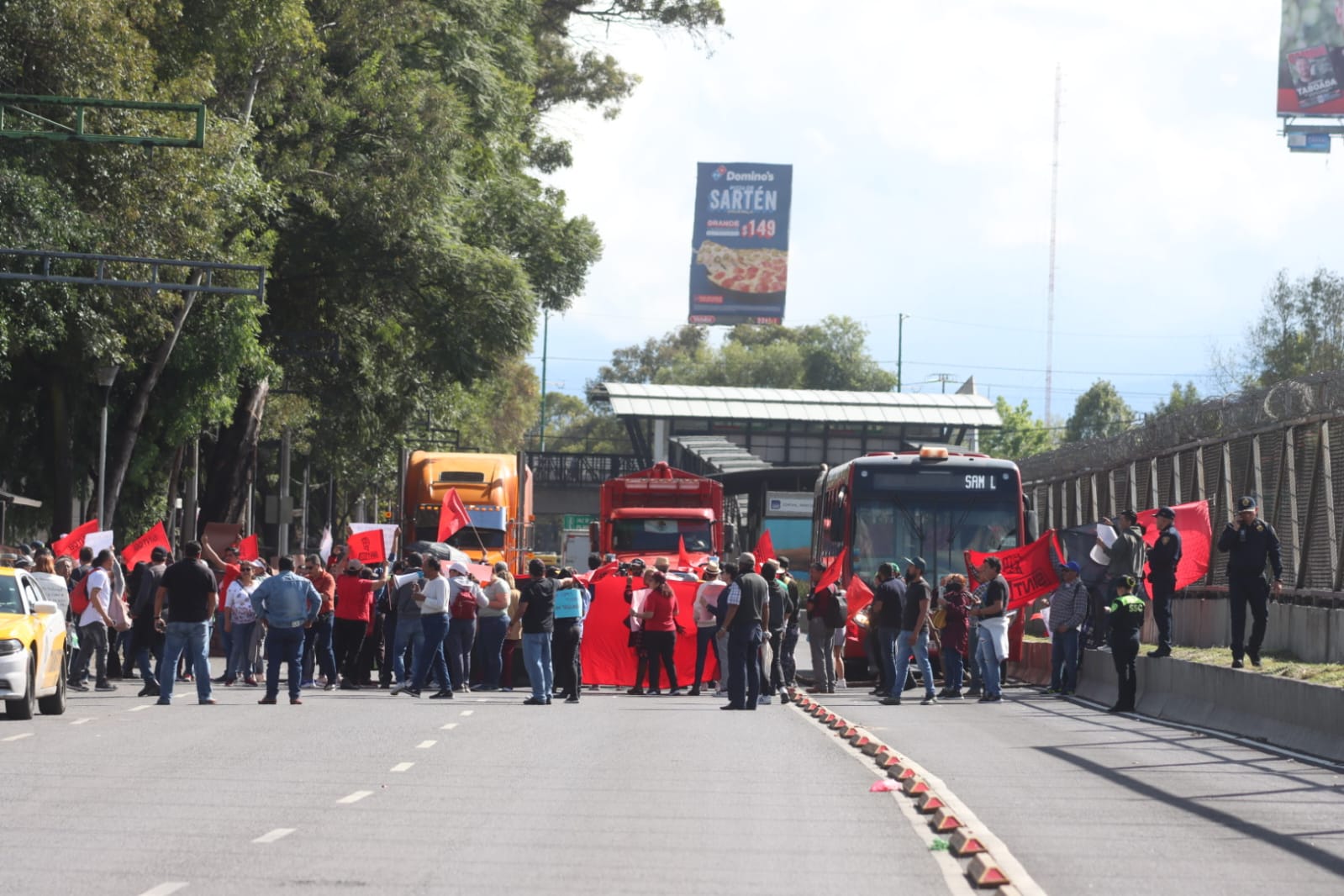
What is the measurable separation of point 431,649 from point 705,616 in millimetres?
3593

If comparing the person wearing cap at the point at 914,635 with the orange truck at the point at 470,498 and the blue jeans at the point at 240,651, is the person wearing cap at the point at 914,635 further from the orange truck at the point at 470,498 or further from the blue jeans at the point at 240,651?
the orange truck at the point at 470,498

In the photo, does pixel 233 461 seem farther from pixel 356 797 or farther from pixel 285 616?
pixel 356 797

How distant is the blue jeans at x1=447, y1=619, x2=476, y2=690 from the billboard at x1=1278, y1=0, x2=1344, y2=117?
7254 centimetres

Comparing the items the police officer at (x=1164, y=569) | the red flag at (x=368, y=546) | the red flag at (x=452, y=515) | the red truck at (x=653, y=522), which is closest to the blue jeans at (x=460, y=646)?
the red flag at (x=368, y=546)

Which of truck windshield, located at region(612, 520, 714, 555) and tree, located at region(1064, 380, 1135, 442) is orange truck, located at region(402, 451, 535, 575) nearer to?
truck windshield, located at region(612, 520, 714, 555)

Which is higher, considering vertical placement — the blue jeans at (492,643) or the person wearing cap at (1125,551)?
the person wearing cap at (1125,551)

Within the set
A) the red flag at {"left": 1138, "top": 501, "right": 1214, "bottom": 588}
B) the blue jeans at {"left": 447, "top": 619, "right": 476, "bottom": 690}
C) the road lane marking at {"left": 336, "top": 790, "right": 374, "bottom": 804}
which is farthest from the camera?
the blue jeans at {"left": 447, "top": 619, "right": 476, "bottom": 690}

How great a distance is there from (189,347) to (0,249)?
10.5 meters

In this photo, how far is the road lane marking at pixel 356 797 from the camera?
12.4 metres

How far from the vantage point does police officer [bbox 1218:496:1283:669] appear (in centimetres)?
1956

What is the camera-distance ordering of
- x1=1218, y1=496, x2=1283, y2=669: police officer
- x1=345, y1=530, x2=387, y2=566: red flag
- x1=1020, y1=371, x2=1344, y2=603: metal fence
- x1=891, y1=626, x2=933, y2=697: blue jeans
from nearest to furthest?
x1=1218, y1=496, x2=1283, y2=669: police officer < x1=1020, y1=371, x2=1344, y2=603: metal fence < x1=891, y1=626, x2=933, y2=697: blue jeans < x1=345, y1=530, x2=387, y2=566: red flag

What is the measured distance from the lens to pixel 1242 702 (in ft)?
60.7

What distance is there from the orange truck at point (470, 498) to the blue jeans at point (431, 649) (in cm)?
1511

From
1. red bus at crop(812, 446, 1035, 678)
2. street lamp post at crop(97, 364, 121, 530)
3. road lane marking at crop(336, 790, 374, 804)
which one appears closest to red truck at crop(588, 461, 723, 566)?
street lamp post at crop(97, 364, 121, 530)
